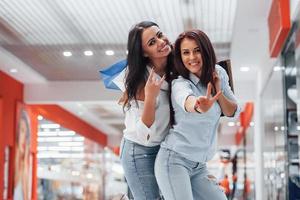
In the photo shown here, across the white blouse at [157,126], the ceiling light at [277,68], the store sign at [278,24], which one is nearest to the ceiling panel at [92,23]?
the store sign at [278,24]

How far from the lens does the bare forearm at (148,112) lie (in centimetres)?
211

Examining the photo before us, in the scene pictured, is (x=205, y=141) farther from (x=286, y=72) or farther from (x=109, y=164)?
(x=109, y=164)

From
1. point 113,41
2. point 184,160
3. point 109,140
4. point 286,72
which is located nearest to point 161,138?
point 184,160

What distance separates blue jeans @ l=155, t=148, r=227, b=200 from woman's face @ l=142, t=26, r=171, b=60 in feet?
1.21

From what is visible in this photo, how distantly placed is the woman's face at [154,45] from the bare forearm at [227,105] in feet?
1.00

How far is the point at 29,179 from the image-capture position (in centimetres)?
1216

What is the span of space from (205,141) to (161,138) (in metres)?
0.19

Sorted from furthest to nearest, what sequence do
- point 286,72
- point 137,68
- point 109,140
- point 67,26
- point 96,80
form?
1. point 109,140
2. point 96,80
3. point 67,26
4. point 286,72
5. point 137,68

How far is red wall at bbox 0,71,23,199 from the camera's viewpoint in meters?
10.7

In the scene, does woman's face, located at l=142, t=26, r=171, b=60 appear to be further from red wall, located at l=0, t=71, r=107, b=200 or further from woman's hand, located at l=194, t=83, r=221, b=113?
red wall, located at l=0, t=71, r=107, b=200

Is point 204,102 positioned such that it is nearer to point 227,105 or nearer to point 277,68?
point 227,105

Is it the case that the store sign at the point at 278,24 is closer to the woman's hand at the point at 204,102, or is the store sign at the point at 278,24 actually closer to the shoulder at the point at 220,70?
the shoulder at the point at 220,70

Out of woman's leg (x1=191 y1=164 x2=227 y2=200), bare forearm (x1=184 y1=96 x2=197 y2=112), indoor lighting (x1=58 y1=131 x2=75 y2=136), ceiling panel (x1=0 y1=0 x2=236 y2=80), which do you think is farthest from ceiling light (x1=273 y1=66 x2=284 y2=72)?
indoor lighting (x1=58 y1=131 x2=75 y2=136)

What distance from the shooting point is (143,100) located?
2.28 metres
